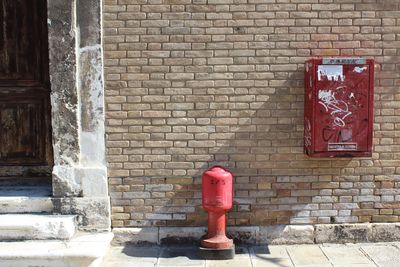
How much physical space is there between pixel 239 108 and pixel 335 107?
3.28 feet

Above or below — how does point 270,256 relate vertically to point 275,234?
below

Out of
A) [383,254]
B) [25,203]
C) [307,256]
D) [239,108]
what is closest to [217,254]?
[307,256]

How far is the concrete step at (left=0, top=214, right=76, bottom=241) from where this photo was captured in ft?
16.8

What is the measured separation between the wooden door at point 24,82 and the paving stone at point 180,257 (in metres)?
1.93

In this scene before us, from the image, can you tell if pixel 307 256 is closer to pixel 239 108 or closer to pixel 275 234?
pixel 275 234

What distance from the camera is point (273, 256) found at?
525 centimetres

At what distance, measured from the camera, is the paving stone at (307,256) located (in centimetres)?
502

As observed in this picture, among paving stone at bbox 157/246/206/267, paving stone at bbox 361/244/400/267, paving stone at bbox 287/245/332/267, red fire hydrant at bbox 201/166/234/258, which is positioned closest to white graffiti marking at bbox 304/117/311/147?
red fire hydrant at bbox 201/166/234/258

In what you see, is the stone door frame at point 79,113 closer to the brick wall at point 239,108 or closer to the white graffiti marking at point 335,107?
the brick wall at point 239,108

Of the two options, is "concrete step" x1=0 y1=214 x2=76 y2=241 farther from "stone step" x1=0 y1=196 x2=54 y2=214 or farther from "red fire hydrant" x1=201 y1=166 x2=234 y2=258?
"red fire hydrant" x1=201 y1=166 x2=234 y2=258

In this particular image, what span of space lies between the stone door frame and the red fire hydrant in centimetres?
111

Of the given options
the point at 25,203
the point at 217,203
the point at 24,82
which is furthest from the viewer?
the point at 24,82

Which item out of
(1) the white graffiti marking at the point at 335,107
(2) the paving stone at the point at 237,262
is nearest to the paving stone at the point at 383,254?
(2) the paving stone at the point at 237,262

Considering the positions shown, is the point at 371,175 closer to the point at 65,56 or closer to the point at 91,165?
the point at 91,165
